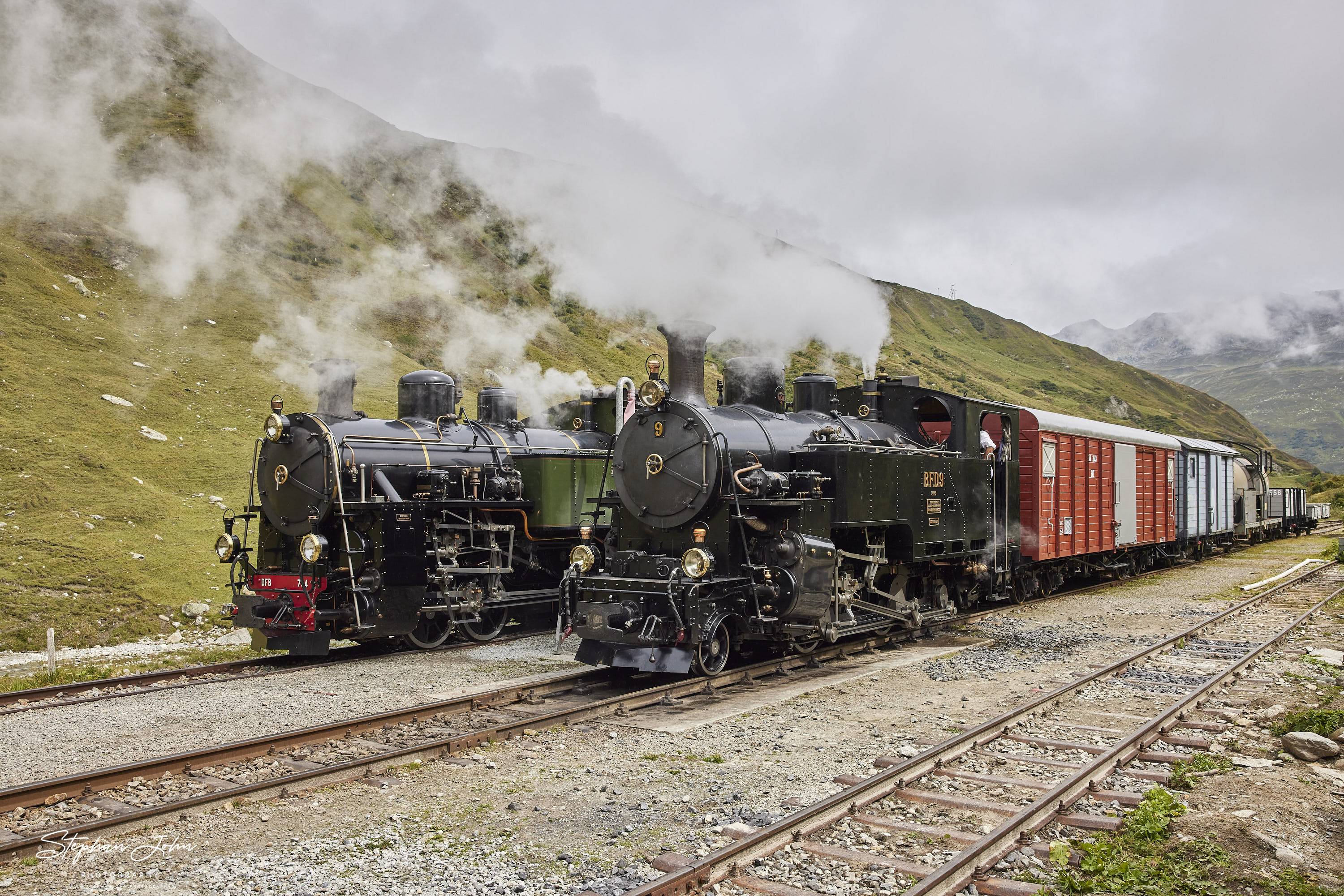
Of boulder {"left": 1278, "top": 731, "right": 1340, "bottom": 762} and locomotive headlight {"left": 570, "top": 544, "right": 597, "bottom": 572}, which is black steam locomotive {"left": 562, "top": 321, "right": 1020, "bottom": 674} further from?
boulder {"left": 1278, "top": 731, "right": 1340, "bottom": 762}

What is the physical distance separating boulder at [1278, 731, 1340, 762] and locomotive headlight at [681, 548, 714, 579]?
472 centimetres

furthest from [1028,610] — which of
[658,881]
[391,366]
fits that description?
[391,366]

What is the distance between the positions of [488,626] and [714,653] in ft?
15.9

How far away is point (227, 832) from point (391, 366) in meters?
31.0

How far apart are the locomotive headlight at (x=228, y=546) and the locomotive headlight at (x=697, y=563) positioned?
6.41 m

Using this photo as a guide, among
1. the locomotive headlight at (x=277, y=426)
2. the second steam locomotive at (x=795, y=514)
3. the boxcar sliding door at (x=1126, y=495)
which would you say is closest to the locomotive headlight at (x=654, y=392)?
the second steam locomotive at (x=795, y=514)

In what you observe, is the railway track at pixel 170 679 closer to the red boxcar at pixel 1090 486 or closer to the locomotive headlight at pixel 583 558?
the red boxcar at pixel 1090 486

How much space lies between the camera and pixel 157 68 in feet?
179

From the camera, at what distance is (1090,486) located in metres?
16.9

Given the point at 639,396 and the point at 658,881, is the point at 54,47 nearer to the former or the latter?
the point at 639,396

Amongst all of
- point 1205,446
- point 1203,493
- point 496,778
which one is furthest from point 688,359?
point 1205,446

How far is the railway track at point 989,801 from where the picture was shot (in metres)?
4.70

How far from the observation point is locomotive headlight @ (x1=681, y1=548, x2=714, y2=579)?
8820 mm

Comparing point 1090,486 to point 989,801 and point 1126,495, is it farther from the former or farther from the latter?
point 989,801
